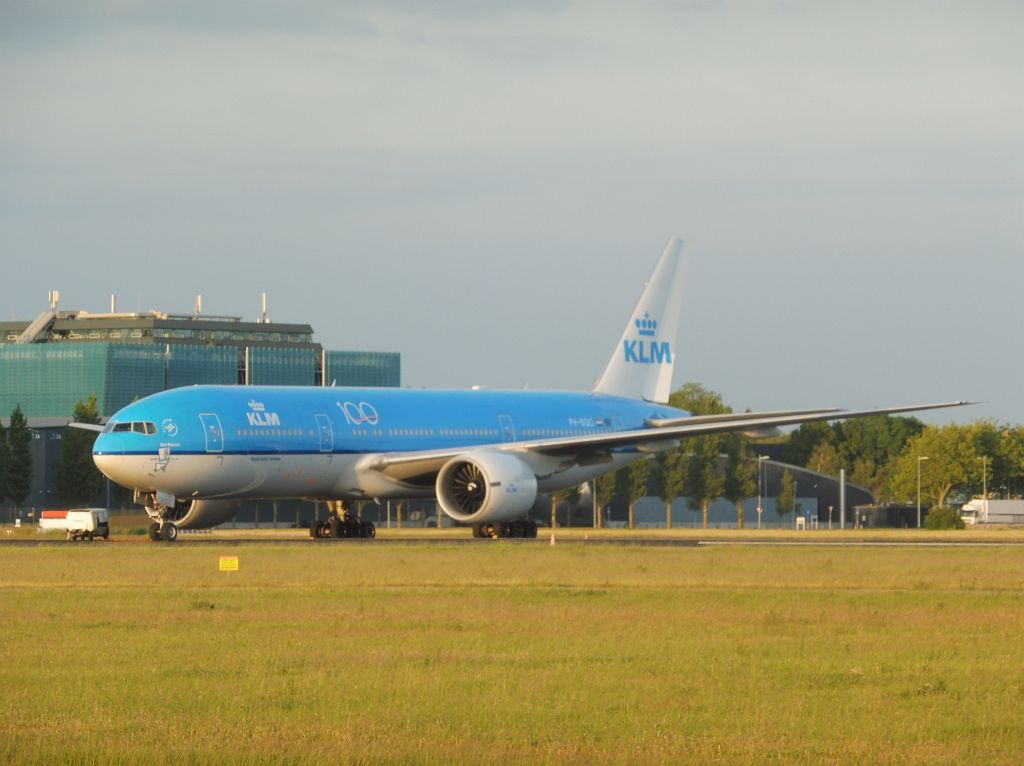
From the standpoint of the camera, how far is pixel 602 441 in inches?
2259

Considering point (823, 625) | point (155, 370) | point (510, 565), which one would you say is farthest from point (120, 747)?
point (155, 370)

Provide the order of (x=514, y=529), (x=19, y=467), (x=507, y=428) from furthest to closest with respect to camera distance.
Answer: (x=19, y=467), (x=507, y=428), (x=514, y=529)

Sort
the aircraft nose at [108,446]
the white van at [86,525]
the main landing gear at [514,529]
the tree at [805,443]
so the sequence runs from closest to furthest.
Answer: the aircraft nose at [108,446]
the main landing gear at [514,529]
the white van at [86,525]
the tree at [805,443]

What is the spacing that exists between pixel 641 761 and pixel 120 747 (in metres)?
4.28

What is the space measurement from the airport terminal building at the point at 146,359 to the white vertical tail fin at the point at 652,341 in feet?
325

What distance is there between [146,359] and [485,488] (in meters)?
119

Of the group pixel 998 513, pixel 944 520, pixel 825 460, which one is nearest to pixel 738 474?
pixel 998 513

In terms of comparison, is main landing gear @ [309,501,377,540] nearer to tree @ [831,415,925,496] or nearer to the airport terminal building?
the airport terminal building

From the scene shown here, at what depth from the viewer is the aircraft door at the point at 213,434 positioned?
52.0 m

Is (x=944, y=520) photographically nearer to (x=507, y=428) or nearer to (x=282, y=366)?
(x=507, y=428)

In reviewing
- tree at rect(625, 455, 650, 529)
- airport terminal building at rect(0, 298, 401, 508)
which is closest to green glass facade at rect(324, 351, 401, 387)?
airport terminal building at rect(0, 298, 401, 508)

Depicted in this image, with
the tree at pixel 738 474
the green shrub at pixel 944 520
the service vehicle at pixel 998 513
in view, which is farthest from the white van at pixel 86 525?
the service vehicle at pixel 998 513

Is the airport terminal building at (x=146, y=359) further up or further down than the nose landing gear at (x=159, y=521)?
further up

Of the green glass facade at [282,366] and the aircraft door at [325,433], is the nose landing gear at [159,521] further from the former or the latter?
the green glass facade at [282,366]
